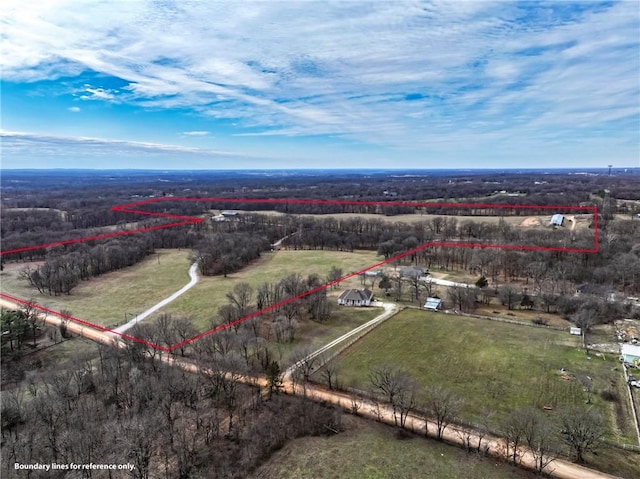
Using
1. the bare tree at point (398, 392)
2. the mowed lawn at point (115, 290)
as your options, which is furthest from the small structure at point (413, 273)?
the mowed lawn at point (115, 290)

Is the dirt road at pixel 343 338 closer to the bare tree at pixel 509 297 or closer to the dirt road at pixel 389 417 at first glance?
the dirt road at pixel 389 417

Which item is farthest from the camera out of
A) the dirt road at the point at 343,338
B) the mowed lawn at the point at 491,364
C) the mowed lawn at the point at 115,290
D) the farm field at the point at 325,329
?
the mowed lawn at the point at 115,290

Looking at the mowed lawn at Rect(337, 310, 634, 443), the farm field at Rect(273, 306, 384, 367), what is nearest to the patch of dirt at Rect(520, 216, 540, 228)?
the mowed lawn at Rect(337, 310, 634, 443)

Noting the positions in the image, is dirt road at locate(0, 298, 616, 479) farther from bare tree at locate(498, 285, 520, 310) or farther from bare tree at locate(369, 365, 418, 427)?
bare tree at locate(498, 285, 520, 310)

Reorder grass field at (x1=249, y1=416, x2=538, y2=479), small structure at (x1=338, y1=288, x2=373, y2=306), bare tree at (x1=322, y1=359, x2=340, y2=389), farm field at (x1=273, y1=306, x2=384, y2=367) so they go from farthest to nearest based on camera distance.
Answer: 1. small structure at (x1=338, y1=288, x2=373, y2=306)
2. farm field at (x1=273, y1=306, x2=384, y2=367)
3. bare tree at (x1=322, y1=359, x2=340, y2=389)
4. grass field at (x1=249, y1=416, x2=538, y2=479)

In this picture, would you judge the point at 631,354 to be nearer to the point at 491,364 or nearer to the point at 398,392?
the point at 491,364

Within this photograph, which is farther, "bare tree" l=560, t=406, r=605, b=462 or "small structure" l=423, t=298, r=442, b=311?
"small structure" l=423, t=298, r=442, b=311

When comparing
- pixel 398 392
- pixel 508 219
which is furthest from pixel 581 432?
pixel 508 219
